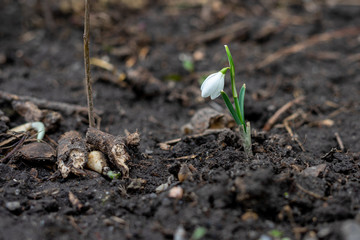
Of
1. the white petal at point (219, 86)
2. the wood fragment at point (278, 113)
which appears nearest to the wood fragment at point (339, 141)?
the wood fragment at point (278, 113)

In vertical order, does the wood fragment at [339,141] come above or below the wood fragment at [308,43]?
below

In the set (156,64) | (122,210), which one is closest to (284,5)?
(156,64)

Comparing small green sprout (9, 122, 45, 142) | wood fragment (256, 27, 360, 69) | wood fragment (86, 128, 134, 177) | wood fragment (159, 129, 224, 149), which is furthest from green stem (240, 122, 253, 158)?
wood fragment (256, 27, 360, 69)

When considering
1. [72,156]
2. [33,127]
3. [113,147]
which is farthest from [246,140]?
[33,127]

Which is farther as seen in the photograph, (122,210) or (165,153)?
(165,153)

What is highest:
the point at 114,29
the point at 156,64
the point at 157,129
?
the point at 114,29

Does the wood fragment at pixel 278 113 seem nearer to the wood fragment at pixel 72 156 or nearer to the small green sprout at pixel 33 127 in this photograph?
the wood fragment at pixel 72 156

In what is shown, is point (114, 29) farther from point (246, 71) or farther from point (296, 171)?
point (296, 171)
